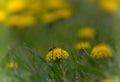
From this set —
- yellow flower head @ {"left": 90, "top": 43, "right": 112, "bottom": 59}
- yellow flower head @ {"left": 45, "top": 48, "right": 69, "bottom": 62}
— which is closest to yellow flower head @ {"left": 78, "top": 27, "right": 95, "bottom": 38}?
yellow flower head @ {"left": 90, "top": 43, "right": 112, "bottom": 59}

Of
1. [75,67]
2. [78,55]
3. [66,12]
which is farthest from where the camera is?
[66,12]

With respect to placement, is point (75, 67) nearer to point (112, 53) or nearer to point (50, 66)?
point (50, 66)

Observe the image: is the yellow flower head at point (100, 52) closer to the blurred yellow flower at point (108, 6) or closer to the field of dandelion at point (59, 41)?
the field of dandelion at point (59, 41)

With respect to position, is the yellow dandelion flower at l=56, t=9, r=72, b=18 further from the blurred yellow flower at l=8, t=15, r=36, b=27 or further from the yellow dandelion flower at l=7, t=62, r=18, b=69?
the yellow dandelion flower at l=7, t=62, r=18, b=69

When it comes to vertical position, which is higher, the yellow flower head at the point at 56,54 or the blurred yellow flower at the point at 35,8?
the blurred yellow flower at the point at 35,8

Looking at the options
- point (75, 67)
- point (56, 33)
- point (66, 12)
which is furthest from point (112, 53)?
point (66, 12)

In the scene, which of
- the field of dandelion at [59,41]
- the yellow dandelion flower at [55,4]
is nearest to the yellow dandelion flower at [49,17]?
the field of dandelion at [59,41]

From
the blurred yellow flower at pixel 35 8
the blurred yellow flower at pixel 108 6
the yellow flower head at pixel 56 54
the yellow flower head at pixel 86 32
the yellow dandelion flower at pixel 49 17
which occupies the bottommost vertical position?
the yellow flower head at pixel 56 54
